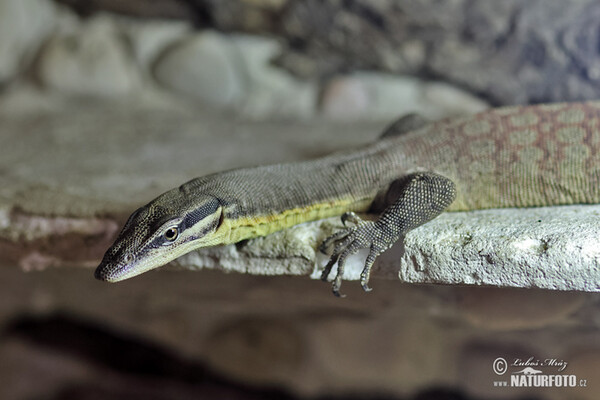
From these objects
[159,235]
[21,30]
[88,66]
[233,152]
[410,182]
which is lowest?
[159,235]

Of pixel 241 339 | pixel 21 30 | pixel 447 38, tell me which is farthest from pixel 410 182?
pixel 21 30

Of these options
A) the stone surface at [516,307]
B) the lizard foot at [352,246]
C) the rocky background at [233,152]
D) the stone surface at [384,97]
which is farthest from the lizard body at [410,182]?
the stone surface at [384,97]

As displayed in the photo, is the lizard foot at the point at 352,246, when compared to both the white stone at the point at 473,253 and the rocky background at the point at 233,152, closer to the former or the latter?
the white stone at the point at 473,253

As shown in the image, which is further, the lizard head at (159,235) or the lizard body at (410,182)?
the lizard body at (410,182)

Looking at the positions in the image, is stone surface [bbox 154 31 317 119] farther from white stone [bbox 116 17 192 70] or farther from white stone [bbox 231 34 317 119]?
white stone [bbox 116 17 192 70]

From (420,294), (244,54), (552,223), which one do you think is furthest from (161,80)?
(552,223)

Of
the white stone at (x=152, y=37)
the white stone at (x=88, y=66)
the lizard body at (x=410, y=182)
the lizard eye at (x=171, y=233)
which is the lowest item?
the lizard eye at (x=171, y=233)

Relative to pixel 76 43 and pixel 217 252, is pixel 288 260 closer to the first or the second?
pixel 217 252

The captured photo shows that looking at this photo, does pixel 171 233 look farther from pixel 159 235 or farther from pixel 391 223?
pixel 391 223
